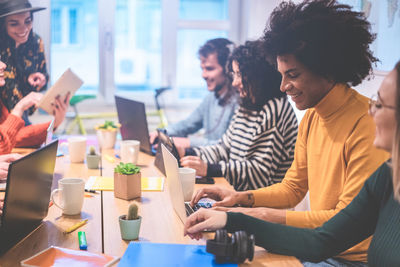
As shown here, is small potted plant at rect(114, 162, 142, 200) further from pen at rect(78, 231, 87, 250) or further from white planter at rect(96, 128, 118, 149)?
white planter at rect(96, 128, 118, 149)

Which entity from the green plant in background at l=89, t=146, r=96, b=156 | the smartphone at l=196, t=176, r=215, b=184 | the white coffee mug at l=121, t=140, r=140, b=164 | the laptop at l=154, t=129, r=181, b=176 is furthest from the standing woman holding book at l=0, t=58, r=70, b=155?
the smartphone at l=196, t=176, r=215, b=184

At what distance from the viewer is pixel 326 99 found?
149 centimetres

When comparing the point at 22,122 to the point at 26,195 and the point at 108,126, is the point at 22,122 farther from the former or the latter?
the point at 26,195

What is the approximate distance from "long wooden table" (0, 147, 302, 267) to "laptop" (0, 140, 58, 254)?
0.03 metres

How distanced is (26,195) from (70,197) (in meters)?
0.24

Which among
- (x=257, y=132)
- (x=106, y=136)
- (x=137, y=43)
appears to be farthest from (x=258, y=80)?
(x=137, y=43)

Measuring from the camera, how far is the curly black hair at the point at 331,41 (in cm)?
147

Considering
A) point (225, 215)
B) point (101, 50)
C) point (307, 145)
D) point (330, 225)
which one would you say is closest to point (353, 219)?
point (330, 225)

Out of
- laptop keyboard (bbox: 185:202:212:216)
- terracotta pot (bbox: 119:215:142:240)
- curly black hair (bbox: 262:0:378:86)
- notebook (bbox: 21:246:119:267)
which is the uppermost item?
curly black hair (bbox: 262:0:378:86)

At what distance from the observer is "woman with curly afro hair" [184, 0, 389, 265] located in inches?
53.9

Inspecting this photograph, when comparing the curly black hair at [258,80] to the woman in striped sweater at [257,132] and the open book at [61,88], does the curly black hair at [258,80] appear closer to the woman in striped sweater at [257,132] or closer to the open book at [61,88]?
the woman in striped sweater at [257,132]

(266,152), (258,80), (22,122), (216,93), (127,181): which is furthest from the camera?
(216,93)

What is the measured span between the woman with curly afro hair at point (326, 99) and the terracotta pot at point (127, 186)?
247mm

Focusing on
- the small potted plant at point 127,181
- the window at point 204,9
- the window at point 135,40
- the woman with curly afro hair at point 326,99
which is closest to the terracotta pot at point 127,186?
the small potted plant at point 127,181
